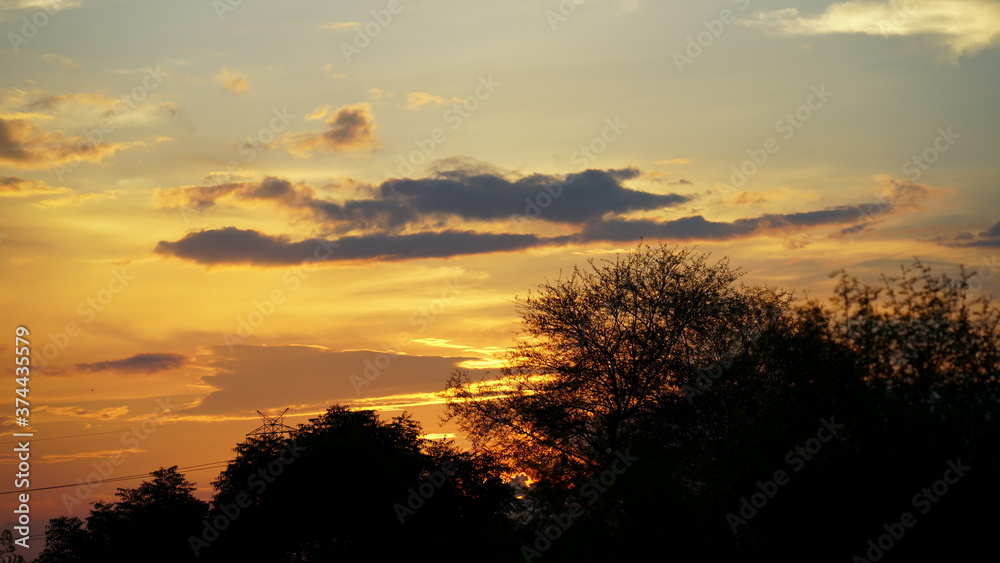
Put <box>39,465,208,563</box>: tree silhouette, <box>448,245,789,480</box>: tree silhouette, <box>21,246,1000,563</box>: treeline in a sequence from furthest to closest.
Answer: <box>39,465,208,563</box>: tree silhouette
<box>448,245,789,480</box>: tree silhouette
<box>21,246,1000,563</box>: treeline

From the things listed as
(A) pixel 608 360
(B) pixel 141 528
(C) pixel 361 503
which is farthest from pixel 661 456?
(B) pixel 141 528

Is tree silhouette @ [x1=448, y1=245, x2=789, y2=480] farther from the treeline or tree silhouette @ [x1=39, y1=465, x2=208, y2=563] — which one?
tree silhouette @ [x1=39, y1=465, x2=208, y2=563]

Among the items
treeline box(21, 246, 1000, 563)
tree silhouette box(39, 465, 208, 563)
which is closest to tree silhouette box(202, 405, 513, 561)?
treeline box(21, 246, 1000, 563)

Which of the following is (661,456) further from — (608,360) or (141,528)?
(141,528)

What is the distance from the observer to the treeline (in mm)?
26219

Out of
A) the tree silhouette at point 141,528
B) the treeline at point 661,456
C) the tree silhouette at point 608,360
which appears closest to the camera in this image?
the treeline at point 661,456

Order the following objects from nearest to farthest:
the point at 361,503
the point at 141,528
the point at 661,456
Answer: the point at 661,456
the point at 361,503
the point at 141,528

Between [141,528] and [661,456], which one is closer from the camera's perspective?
[661,456]

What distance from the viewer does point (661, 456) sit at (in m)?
39.7

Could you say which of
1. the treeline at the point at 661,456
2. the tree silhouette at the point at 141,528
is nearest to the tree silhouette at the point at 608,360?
the treeline at the point at 661,456

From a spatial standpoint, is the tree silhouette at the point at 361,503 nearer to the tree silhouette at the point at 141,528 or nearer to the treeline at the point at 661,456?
the treeline at the point at 661,456

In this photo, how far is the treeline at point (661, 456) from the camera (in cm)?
2622

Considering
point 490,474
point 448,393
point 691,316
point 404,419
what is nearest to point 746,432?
point 691,316

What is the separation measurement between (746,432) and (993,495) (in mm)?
9464
